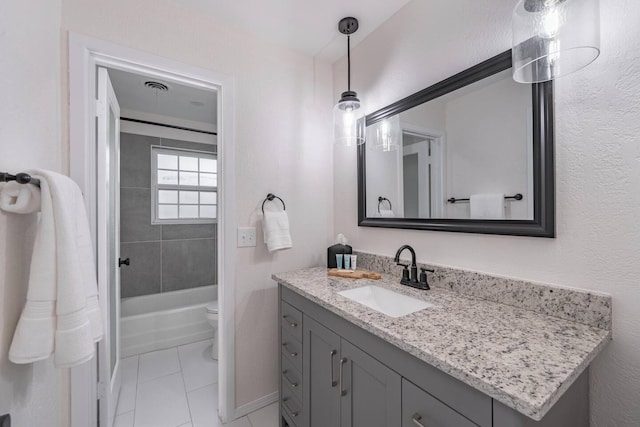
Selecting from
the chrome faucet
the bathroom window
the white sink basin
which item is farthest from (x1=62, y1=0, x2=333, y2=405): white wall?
the bathroom window

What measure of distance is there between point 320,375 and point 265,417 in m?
0.79

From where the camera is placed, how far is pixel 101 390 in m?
1.41

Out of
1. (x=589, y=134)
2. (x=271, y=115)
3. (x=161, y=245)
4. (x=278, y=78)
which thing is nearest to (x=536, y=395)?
(x=589, y=134)

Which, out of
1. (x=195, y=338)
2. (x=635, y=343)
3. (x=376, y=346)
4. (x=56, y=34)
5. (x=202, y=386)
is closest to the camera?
(x=635, y=343)

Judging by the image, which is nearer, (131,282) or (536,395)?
(536,395)

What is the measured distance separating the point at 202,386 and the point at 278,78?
2.29 meters

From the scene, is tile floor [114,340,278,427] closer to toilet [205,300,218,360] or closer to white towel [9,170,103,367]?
toilet [205,300,218,360]

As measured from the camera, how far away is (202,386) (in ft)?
6.48

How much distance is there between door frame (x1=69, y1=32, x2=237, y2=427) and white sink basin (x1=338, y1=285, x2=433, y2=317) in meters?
0.79

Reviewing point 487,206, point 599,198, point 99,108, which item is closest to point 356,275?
point 487,206

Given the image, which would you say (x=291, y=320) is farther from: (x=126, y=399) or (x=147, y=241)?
(x=147, y=241)

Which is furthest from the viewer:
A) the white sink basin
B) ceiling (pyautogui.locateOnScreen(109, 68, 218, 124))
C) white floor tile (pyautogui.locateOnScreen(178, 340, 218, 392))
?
ceiling (pyautogui.locateOnScreen(109, 68, 218, 124))

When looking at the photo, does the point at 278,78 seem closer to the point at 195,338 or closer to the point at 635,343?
the point at 635,343

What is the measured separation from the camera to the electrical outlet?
1.68 metres
